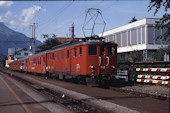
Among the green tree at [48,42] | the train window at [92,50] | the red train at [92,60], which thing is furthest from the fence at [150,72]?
the green tree at [48,42]

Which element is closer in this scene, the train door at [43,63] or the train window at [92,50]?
the train window at [92,50]

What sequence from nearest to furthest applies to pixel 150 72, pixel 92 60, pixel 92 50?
pixel 150 72 < pixel 92 60 < pixel 92 50

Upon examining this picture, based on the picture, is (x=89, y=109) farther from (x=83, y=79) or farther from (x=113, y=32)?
(x=113, y=32)

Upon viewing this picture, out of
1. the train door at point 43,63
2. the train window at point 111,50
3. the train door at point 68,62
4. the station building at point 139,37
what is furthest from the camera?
the station building at point 139,37

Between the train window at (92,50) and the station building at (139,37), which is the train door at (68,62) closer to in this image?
the train window at (92,50)

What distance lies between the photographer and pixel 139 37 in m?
41.2

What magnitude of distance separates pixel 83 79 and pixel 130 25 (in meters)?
29.3

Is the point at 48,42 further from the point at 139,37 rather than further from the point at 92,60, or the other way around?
the point at 92,60

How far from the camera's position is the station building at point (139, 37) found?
130ft

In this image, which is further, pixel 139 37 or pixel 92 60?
pixel 139 37

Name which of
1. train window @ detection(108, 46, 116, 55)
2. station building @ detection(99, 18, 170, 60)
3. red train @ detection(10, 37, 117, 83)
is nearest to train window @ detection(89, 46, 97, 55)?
red train @ detection(10, 37, 117, 83)

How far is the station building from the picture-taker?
39594mm

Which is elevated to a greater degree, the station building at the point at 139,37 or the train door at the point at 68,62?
the station building at the point at 139,37

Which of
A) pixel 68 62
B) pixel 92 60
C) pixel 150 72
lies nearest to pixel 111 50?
pixel 92 60
